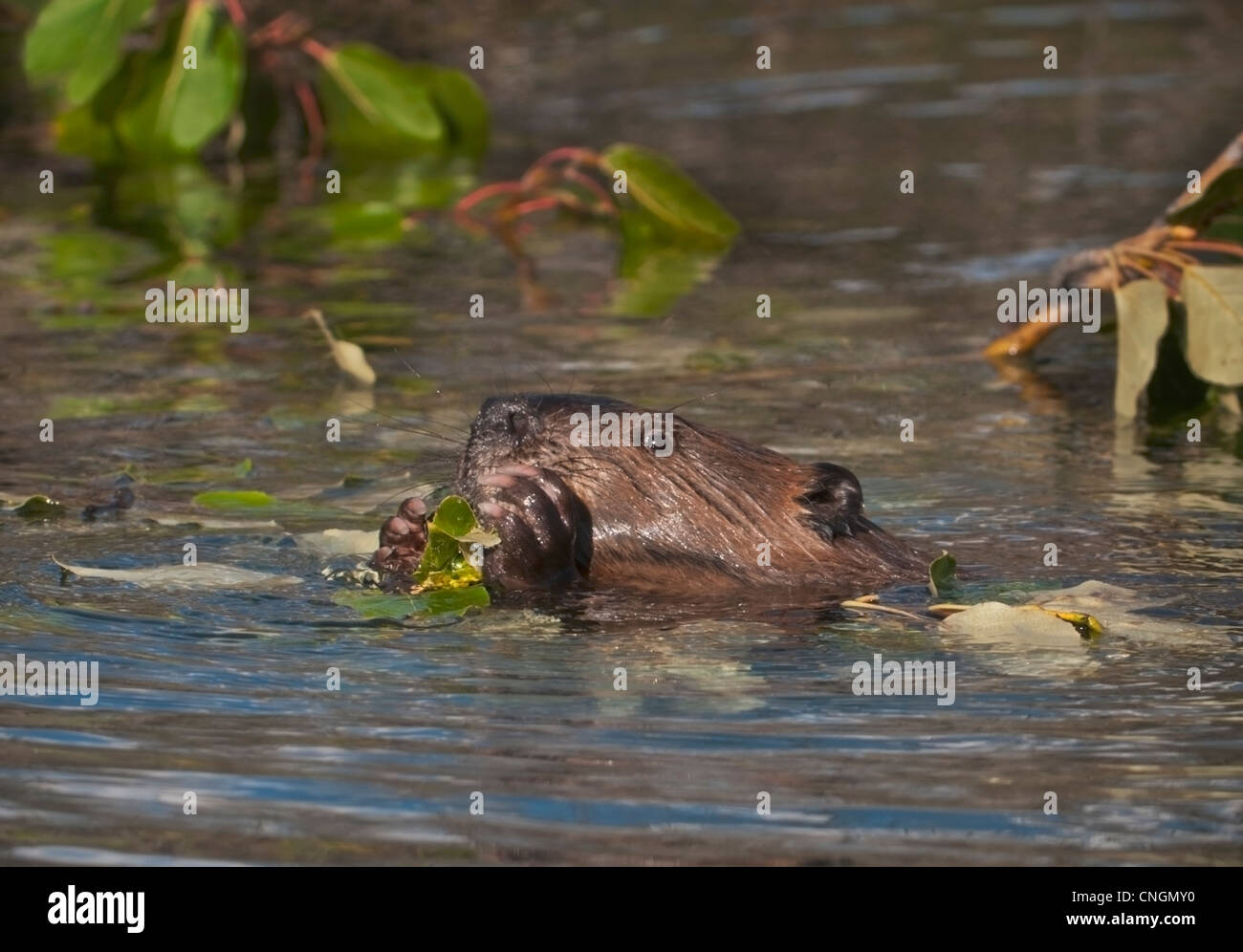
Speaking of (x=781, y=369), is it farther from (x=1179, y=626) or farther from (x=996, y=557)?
(x=1179, y=626)

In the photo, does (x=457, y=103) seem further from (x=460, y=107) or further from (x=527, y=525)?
(x=527, y=525)

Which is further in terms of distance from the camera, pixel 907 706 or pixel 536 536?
pixel 536 536

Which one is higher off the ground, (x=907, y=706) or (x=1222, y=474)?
(x=1222, y=474)

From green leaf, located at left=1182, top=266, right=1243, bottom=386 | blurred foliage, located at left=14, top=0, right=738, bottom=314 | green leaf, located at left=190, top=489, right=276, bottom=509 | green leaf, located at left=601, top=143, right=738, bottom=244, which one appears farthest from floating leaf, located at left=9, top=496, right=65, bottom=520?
green leaf, located at left=601, top=143, right=738, bottom=244

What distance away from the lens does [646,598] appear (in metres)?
5.75

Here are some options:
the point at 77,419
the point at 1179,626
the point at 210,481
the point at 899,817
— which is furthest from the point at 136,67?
the point at 899,817

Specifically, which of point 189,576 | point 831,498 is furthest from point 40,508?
point 831,498

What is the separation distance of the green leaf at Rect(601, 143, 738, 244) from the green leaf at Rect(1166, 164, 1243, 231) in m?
2.58

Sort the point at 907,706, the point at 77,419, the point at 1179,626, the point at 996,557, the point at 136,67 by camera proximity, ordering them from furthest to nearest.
A: the point at 136,67, the point at 77,419, the point at 996,557, the point at 1179,626, the point at 907,706

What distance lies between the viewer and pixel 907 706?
495 cm

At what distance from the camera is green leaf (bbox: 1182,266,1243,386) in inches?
298

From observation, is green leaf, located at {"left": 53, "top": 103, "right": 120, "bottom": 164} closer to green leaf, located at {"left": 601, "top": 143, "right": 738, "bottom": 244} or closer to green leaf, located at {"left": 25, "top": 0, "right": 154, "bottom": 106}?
green leaf, located at {"left": 25, "top": 0, "right": 154, "bottom": 106}

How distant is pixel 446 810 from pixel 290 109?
10643 millimetres

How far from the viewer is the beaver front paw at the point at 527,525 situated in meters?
5.62
